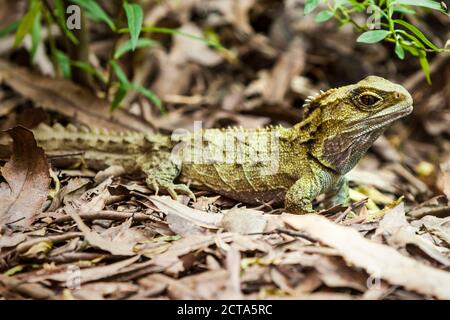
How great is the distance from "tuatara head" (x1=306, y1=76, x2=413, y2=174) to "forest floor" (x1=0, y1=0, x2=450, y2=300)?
56 cm

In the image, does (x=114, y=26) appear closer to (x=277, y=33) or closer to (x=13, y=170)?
(x=13, y=170)

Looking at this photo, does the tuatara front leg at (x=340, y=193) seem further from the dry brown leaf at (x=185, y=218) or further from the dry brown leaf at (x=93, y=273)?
the dry brown leaf at (x=93, y=273)

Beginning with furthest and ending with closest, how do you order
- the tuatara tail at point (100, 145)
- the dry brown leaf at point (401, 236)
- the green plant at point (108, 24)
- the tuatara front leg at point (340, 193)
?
the tuatara tail at point (100, 145)
the tuatara front leg at point (340, 193)
the green plant at point (108, 24)
the dry brown leaf at point (401, 236)

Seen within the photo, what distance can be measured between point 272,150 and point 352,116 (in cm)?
98

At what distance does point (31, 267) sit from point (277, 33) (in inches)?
304

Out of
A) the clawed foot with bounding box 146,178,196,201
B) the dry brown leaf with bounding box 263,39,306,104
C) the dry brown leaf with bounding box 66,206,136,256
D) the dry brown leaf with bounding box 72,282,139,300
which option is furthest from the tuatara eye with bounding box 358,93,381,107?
the dry brown leaf with bounding box 263,39,306,104

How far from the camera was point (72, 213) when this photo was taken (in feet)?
14.2

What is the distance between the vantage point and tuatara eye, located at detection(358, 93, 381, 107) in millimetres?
5051

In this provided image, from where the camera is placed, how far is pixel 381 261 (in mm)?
3447

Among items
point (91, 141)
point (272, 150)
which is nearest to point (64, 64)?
point (91, 141)

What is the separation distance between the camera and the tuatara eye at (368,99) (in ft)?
16.6

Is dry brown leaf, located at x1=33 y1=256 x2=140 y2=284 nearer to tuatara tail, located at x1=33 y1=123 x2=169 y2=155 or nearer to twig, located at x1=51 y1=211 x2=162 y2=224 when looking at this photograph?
twig, located at x1=51 y1=211 x2=162 y2=224

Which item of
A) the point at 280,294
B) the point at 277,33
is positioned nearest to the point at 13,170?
the point at 280,294

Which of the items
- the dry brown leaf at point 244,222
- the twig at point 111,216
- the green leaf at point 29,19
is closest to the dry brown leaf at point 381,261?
the dry brown leaf at point 244,222
